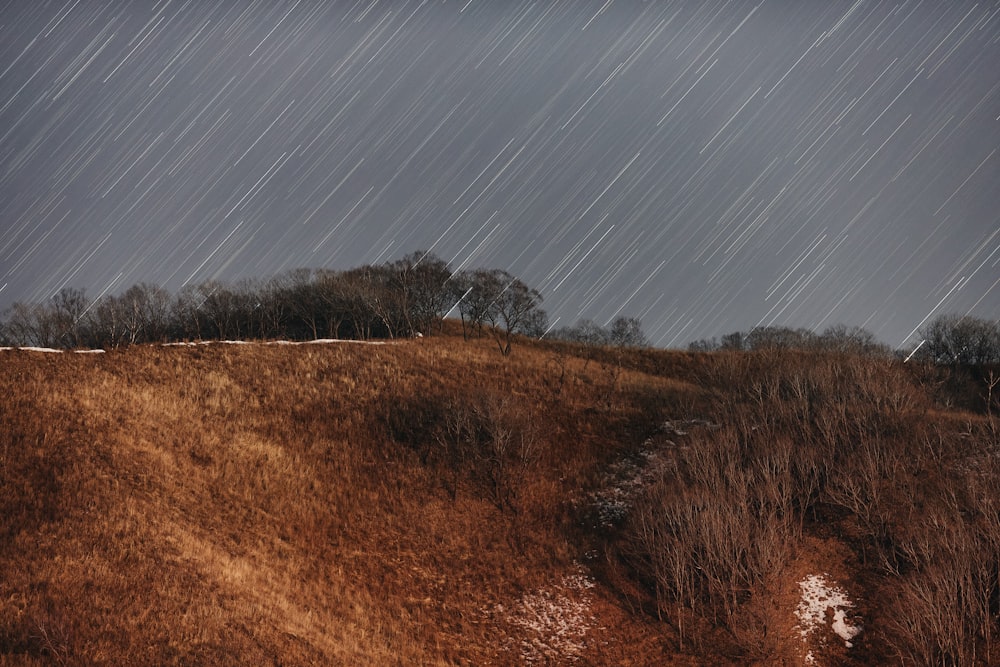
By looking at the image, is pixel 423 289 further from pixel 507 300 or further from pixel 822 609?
pixel 822 609

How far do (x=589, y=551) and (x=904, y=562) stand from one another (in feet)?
41.1

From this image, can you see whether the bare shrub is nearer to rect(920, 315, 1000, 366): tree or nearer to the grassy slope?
the grassy slope

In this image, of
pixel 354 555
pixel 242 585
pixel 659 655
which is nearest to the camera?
pixel 242 585

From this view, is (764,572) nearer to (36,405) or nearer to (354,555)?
(354,555)

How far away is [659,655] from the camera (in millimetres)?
25031

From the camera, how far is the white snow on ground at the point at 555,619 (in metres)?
24.9

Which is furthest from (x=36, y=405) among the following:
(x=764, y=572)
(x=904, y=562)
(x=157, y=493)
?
(x=904, y=562)

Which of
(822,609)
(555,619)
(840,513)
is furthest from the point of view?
(840,513)

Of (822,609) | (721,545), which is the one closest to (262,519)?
(721,545)

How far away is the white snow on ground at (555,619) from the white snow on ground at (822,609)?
7.78 metres

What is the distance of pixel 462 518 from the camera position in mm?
32438

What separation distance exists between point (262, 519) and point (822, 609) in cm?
2234

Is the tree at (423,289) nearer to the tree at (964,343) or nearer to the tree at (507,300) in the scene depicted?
the tree at (507,300)

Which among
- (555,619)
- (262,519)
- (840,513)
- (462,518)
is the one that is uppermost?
(840,513)
